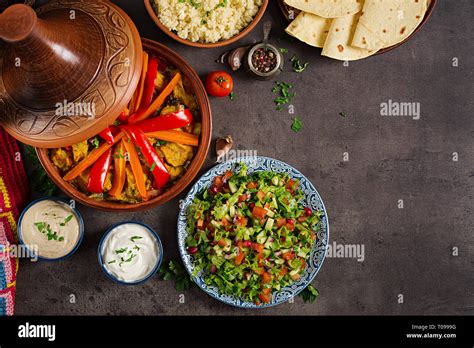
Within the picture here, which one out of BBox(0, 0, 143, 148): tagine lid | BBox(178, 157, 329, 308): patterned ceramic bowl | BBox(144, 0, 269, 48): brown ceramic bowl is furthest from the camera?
BBox(178, 157, 329, 308): patterned ceramic bowl

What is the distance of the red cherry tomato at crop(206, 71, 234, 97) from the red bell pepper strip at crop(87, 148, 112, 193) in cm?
87

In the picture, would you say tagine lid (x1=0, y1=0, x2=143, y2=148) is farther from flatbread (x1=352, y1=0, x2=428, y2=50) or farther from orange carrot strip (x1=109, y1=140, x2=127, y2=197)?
flatbread (x1=352, y1=0, x2=428, y2=50)

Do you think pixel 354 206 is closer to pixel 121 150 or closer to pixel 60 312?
pixel 121 150

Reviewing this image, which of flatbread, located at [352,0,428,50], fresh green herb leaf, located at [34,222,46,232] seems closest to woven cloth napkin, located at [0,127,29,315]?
fresh green herb leaf, located at [34,222,46,232]

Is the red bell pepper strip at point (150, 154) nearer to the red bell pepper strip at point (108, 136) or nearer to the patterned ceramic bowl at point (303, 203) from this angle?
the red bell pepper strip at point (108, 136)

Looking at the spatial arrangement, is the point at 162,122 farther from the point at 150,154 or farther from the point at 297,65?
the point at 297,65

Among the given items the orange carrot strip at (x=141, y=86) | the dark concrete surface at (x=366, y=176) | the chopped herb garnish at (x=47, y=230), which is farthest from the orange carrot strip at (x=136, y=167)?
the chopped herb garnish at (x=47, y=230)

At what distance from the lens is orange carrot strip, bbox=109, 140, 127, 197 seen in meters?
3.36

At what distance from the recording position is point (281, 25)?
382 cm

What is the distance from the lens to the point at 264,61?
3695 mm

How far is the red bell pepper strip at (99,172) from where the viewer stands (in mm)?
3352

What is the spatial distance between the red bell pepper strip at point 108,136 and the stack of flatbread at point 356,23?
57.8 inches

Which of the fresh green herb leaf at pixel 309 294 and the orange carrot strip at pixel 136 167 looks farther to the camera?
the fresh green herb leaf at pixel 309 294

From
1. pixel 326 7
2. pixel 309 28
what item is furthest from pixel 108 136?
pixel 326 7
